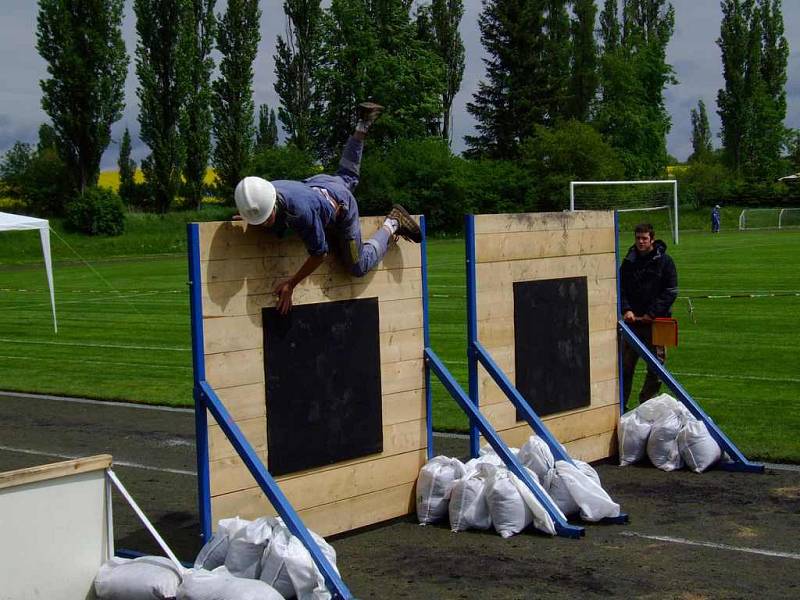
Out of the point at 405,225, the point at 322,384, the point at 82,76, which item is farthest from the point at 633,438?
the point at 82,76

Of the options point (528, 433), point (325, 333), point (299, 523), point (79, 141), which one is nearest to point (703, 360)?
point (528, 433)

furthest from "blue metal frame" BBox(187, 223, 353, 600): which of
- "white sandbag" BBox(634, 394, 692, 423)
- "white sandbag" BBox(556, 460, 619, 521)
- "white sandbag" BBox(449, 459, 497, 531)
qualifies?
"white sandbag" BBox(634, 394, 692, 423)

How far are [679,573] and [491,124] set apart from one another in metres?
74.4

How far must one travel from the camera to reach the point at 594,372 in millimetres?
9812

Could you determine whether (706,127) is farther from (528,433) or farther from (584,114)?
(528,433)

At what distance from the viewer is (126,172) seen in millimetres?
81250

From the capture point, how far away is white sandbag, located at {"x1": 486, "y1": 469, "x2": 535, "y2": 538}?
294 inches

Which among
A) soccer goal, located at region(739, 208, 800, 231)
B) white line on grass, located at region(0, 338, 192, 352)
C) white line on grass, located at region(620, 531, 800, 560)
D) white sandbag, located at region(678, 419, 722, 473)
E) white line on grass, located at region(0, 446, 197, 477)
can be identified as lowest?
white line on grass, located at region(620, 531, 800, 560)

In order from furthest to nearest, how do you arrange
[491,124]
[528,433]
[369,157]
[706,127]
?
1. [706,127]
2. [491,124]
3. [369,157]
4. [528,433]

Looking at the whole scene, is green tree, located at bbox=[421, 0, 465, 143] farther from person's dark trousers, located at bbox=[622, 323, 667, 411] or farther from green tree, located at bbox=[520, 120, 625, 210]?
person's dark trousers, located at bbox=[622, 323, 667, 411]

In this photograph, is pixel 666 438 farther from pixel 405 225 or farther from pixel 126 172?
pixel 126 172

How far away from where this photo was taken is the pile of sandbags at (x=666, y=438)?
30.2ft

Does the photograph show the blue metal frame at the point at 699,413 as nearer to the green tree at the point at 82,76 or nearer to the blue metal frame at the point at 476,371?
the blue metal frame at the point at 476,371

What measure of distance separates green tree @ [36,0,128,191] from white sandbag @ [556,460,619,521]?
166 ft
